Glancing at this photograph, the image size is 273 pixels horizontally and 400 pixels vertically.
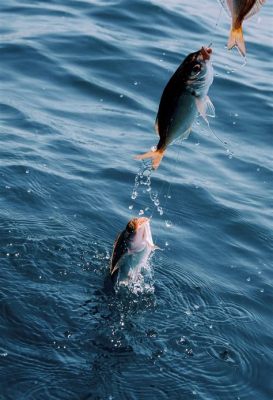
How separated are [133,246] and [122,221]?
2097 millimetres

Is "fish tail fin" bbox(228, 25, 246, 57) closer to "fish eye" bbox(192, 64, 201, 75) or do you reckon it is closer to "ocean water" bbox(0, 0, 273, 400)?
"fish eye" bbox(192, 64, 201, 75)

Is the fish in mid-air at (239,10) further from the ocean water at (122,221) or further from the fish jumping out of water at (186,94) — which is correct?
the ocean water at (122,221)

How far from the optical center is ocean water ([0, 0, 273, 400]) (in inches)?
227

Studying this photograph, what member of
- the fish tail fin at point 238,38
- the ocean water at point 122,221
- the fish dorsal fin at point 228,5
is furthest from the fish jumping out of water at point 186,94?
the ocean water at point 122,221

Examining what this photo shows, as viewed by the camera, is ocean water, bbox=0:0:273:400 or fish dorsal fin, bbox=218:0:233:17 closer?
fish dorsal fin, bbox=218:0:233:17

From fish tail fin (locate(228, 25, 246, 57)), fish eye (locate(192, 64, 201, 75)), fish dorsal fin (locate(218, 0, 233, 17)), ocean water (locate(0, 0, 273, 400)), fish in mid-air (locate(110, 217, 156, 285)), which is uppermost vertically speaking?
fish dorsal fin (locate(218, 0, 233, 17))

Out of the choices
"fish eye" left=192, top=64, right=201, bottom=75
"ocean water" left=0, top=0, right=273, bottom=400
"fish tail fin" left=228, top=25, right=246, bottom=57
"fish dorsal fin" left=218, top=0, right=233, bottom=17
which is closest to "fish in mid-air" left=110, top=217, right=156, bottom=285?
"ocean water" left=0, top=0, right=273, bottom=400

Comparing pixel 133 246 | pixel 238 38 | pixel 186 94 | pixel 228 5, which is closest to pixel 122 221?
pixel 133 246

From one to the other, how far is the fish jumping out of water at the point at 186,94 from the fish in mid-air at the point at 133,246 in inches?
55.0

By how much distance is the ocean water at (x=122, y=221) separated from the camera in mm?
5777

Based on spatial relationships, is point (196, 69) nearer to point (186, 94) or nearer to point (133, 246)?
point (186, 94)

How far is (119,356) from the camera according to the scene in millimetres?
5828

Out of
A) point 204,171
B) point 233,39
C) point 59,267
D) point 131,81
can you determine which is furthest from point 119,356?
point 131,81

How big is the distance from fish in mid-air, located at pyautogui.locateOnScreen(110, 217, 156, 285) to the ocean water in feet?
1.81
